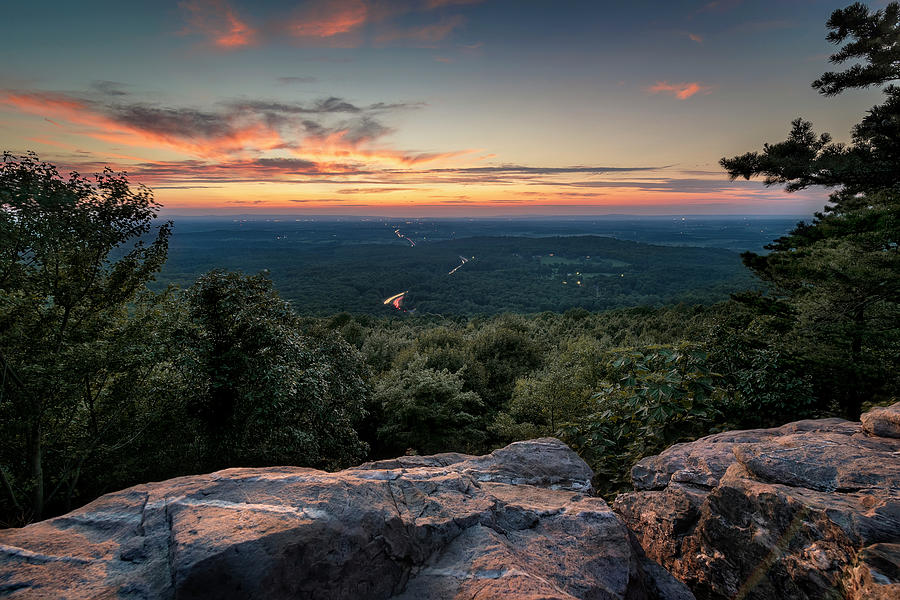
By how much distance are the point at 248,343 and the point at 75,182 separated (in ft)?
19.7

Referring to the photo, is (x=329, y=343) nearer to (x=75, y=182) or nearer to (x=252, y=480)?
(x=75, y=182)

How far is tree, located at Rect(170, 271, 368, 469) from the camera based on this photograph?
10.9m

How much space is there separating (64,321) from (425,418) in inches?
510

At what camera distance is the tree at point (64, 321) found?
8.67m

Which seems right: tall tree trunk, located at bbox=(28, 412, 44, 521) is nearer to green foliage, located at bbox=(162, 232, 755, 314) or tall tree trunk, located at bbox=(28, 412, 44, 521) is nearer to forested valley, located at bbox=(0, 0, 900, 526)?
forested valley, located at bbox=(0, 0, 900, 526)

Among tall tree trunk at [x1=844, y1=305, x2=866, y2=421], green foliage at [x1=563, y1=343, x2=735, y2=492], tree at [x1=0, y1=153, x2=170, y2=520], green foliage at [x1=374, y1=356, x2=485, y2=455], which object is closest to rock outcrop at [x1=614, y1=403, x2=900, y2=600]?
green foliage at [x1=563, y1=343, x2=735, y2=492]

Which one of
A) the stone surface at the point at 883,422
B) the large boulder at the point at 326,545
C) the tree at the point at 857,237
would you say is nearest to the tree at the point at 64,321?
the large boulder at the point at 326,545

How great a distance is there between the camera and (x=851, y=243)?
34.5ft

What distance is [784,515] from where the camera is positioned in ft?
13.2

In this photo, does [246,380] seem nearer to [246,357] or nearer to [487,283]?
[246,357]

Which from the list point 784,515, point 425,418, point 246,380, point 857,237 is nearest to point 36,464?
point 246,380

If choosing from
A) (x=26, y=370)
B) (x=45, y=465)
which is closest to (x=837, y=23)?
(x=26, y=370)

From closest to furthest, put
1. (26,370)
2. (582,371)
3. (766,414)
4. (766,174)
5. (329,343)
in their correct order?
(26,370) → (766,414) → (766,174) → (329,343) → (582,371)

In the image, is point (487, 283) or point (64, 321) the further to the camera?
point (487, 283)
